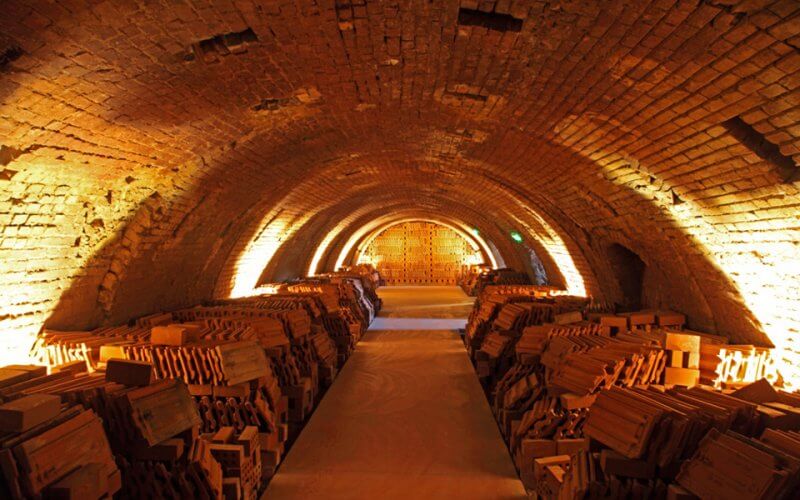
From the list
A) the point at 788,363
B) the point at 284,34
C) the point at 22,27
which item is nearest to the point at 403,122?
the point at 284,34

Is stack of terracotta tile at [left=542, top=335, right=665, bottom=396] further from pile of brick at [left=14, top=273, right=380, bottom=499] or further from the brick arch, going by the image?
the brick arch

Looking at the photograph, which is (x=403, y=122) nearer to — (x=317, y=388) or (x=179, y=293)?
(x=317, y=388)

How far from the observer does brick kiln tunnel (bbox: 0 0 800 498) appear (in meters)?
3.48

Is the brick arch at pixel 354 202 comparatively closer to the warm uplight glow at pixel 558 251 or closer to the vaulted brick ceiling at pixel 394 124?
the warm uplight glow at pixel 558 251

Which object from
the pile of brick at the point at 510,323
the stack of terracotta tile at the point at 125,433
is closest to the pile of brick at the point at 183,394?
the stack of terracotta tile at the point at 125,433

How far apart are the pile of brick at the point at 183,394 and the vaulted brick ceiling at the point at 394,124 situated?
3.69ft

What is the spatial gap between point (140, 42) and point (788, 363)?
22.3ft

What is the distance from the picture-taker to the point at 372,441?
20.3ft

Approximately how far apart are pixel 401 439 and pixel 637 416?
3.03 metres

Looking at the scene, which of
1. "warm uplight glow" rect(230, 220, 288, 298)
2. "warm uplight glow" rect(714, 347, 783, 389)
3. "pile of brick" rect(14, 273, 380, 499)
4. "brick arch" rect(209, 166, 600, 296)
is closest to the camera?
"pile of brick" rect(14, 273, 380, 499)

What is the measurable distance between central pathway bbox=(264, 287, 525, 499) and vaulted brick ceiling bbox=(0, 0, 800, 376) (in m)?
3.26

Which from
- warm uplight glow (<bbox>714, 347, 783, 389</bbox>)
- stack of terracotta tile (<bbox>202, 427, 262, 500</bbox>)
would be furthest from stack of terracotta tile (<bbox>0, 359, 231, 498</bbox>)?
warm uplight glow (<bbox>714, 347, 783, 389</bbox>)

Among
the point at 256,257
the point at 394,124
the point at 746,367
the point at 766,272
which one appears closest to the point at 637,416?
the point at 766,272

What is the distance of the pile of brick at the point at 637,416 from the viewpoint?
347cm
